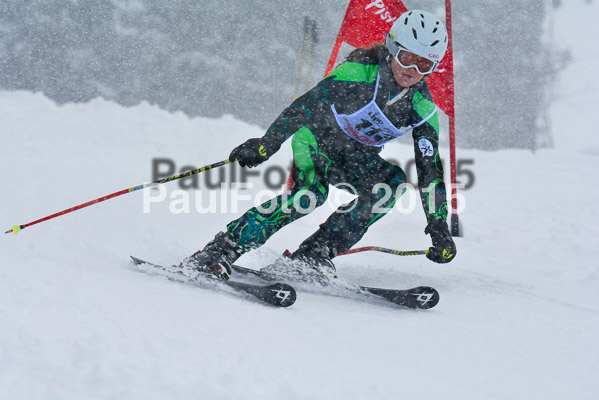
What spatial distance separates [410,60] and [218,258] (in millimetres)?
1583

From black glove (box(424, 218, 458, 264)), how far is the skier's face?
32.6 inches

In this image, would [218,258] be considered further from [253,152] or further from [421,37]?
[421,37]

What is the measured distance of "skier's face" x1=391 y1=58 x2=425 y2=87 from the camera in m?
2.72

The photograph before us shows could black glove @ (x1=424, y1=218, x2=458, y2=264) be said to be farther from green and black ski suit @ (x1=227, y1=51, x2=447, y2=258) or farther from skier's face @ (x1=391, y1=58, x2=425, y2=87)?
skier's face @ (x1=391, y1=58, x2=425, y2=87)

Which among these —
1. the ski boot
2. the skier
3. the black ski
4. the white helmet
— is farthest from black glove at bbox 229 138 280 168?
the black ski

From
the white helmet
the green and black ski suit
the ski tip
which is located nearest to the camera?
the ski tip

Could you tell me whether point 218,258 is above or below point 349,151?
below

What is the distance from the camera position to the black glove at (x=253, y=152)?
2.68m

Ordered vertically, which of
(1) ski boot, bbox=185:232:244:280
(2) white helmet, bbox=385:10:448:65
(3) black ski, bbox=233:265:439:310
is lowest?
(3) black ski, bbox=233:265:439:310

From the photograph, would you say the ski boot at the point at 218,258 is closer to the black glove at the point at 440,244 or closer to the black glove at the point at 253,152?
the black glove at the point at 253,152

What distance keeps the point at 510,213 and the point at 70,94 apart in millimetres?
10956

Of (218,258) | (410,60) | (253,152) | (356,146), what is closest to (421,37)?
(410,60)

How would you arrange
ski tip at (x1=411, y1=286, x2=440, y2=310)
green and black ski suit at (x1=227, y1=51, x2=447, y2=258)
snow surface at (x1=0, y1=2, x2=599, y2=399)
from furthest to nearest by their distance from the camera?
green and black ski suit at (x1=227, y1=51, x2=447, y2=258), ski tip at (x1=411, y1=286, x2=440, y2=310), snow surface at (x1=0, y1=2, x2=599, y2=399)

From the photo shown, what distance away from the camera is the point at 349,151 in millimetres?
3076
